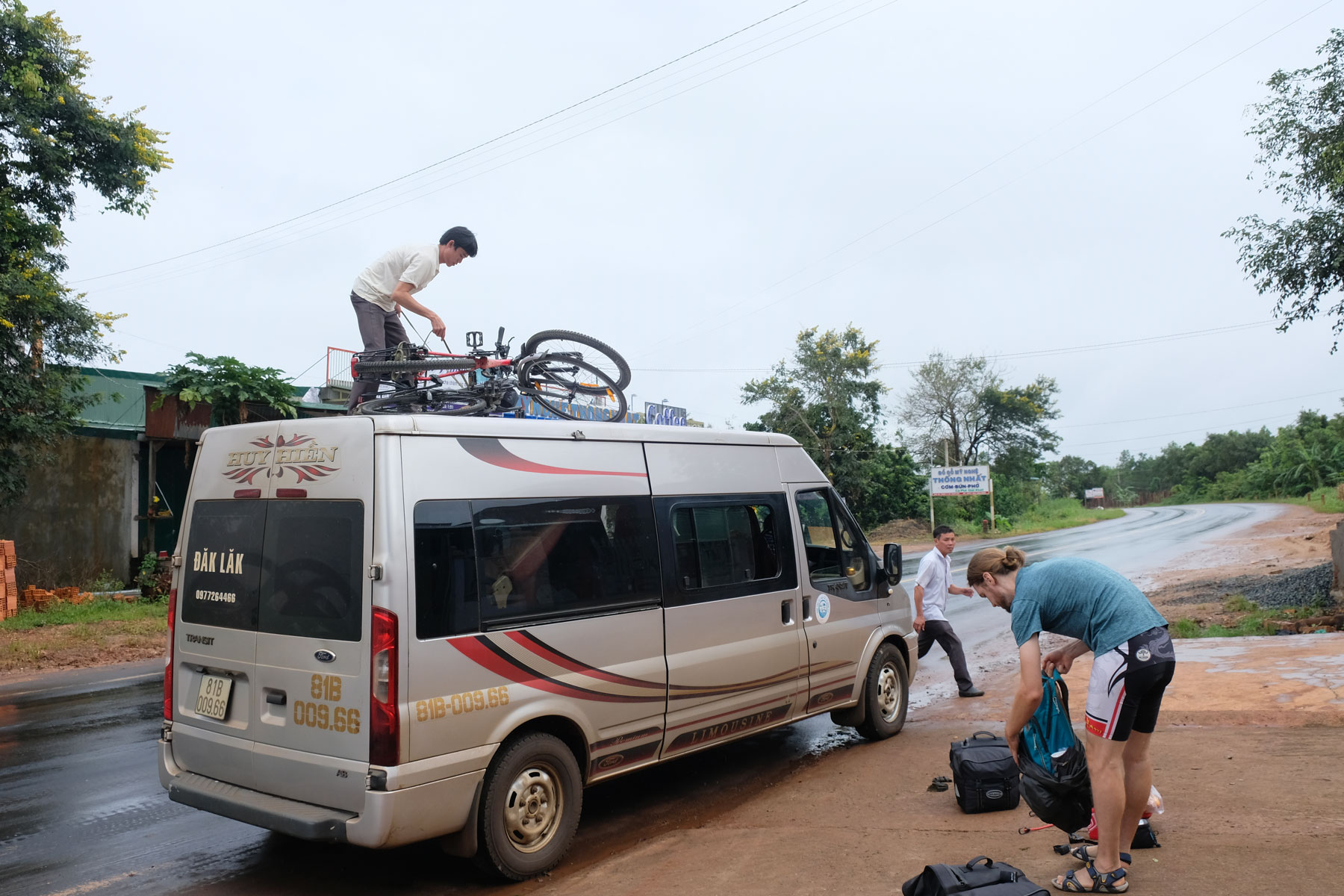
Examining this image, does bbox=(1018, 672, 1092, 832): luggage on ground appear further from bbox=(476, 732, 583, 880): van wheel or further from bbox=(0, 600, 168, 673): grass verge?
bbox=(0, 600, 168, 673): grass verge

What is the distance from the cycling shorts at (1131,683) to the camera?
3.98m

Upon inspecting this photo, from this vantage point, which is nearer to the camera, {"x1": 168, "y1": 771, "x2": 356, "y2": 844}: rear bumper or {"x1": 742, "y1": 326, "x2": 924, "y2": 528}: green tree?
{"x1": 168, "y1": 771, "x2": 356, "y2": 844}: rear bumper

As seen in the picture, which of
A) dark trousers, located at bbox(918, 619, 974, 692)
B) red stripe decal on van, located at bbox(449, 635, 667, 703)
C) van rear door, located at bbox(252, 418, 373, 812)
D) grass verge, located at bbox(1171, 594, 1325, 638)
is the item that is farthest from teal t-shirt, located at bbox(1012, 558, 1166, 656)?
grass verge, located at bbox(1171, 594, 1325, 638)

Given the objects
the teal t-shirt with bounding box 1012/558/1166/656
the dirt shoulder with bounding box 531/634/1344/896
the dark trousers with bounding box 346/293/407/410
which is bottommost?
the dirt shoulder with bounding box 531/634/1344/896

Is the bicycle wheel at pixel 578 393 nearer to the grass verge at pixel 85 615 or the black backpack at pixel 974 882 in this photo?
the black backpack at pixel 974 882

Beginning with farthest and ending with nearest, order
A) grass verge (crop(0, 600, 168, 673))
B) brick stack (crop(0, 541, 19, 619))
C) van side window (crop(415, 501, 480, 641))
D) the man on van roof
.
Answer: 1. brick stack (crop(0, 541, 19, 619))
2. grass verge (crop(0, 600, 168, 673))
3. the man on van roof
4. van side window (crop(415, 501, 480, 641))

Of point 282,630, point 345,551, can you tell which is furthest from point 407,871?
point 345,551

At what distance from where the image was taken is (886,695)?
25.0 ft

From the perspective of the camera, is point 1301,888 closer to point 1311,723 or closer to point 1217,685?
point 1311,723

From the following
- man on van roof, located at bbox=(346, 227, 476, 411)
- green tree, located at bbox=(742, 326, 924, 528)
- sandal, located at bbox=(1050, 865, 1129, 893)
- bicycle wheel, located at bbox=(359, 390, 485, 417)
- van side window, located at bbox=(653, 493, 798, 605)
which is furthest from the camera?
green tree, located at bbox=(742, 326, 924, 528)

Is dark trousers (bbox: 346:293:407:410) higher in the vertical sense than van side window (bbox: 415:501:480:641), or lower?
higher

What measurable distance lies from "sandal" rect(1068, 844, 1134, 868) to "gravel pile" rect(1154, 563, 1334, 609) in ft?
42.4

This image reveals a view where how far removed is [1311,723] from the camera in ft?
22.8

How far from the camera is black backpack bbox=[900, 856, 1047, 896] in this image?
3650mm
